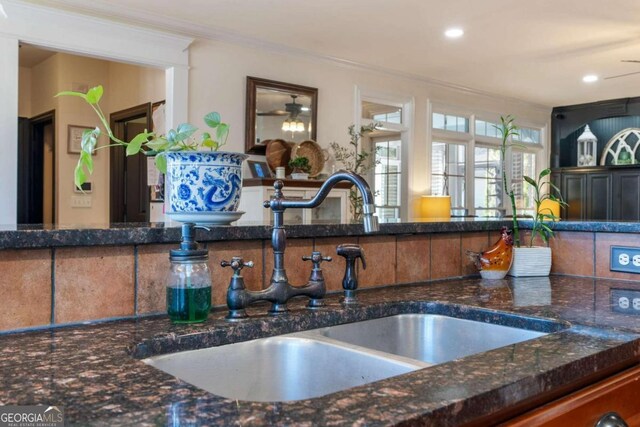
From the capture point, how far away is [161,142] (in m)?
1.14

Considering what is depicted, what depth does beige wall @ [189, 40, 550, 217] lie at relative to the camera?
4.62m

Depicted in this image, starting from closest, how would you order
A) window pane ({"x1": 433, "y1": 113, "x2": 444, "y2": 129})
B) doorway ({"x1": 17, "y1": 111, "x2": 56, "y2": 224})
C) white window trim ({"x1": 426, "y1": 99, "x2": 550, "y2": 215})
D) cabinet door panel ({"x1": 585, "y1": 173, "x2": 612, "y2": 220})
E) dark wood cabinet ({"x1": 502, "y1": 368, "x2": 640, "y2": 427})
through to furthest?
dark wood cabinet ({"x1": 502, "y1": 368, "x2": 640, "y2": 427}), doorway ({"x1": 17, "y1": 111, "x2": 56, "y2": 224}), white window trim ({"x1": 426, "y1": 99, "x2": 550, "y2": 215}), window pane ({"x1": 433, "y1": 113, "x2": 444, "y2": 129}), cabinet door panel ({"x1": 585, "y1": 173, "x2": 612, "y2": 220})

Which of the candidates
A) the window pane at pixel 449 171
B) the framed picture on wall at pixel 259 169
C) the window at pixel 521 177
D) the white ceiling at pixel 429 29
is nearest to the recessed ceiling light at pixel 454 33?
the white ceiling at pixel 429 29

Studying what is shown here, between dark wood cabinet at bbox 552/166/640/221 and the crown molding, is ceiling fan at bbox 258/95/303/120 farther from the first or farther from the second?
dark wood cabinet at bbox 552/166/640/221

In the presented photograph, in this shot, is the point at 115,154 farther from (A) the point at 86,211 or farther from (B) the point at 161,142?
(B) the point at 161,142

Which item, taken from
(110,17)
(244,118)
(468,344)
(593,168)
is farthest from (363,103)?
(468,344)

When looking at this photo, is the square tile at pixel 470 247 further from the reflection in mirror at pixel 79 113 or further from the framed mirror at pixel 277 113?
the reflection in mirror at pixel 79 113

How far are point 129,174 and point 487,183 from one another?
14.3 ft

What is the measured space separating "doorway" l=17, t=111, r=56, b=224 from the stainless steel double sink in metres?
5.60


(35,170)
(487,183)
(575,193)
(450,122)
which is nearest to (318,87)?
(450,122)

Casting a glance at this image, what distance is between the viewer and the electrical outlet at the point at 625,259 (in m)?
1.63

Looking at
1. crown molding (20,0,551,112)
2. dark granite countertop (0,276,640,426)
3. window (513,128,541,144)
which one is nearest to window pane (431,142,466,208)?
crown molding (20,0,551,112)

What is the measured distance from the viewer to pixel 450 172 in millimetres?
6820

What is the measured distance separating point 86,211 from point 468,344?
499 centimetres
